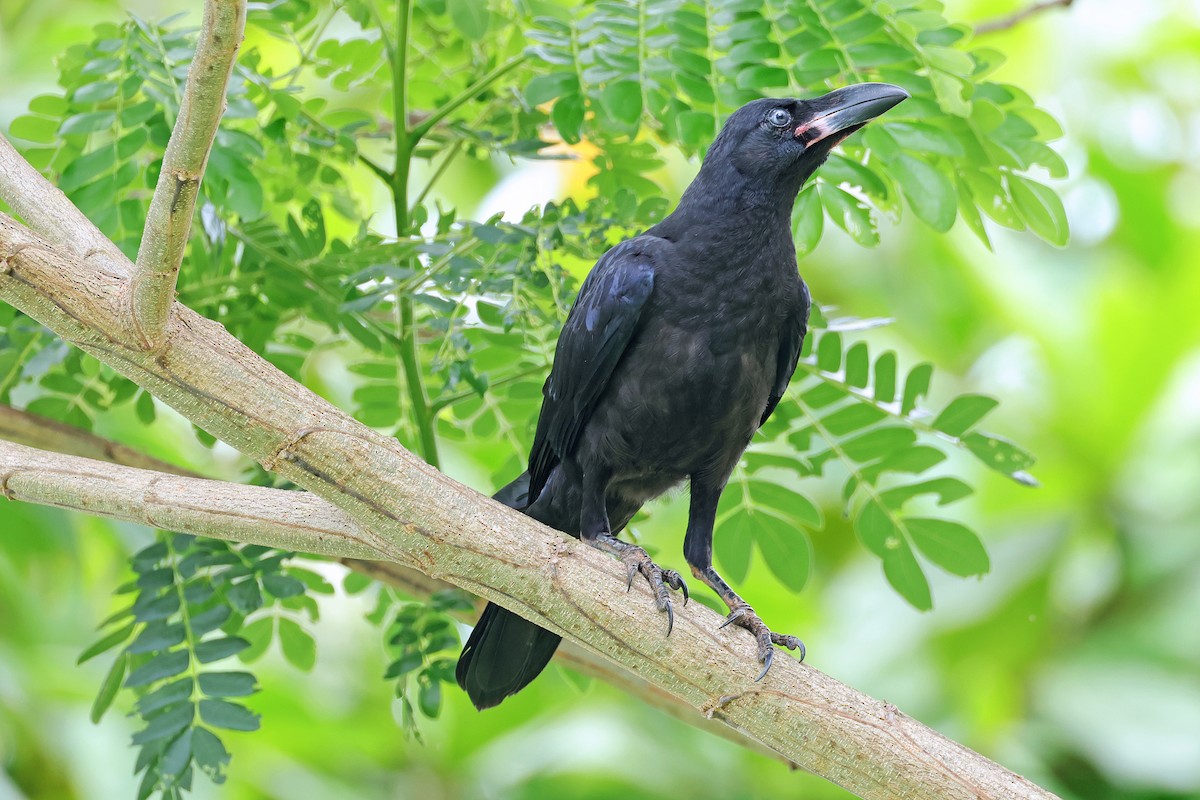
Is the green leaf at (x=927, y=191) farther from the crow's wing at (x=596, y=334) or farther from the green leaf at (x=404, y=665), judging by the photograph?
the green leaf at (x=404, y=665)

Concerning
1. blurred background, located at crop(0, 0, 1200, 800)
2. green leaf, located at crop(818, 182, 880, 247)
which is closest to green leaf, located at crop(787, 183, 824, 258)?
green leaf, located at crop(818, 182, 880, 247)

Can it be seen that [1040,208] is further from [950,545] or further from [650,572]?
[650,572]

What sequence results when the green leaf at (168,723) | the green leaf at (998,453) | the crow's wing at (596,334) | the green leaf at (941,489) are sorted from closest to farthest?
1. the green leaf at (168,723)
2. the crow's wing at (596,334)
3. the green leaf at (998,453)
4. the green leaf at (941,489)

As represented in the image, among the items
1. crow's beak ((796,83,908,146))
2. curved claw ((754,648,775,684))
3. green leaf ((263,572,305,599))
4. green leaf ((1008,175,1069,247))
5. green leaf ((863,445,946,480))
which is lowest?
green leaf ((263,572,305,599))

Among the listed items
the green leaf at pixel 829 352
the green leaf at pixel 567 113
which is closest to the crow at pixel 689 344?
the green leaf at pixel 829 352

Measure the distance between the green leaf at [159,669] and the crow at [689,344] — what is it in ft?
2.11

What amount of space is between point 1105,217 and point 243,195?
5.15m

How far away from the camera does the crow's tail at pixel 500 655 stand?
8.88ft

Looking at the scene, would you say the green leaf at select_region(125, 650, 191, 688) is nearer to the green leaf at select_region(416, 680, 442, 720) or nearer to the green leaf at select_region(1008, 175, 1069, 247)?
the green leaf at select_region(416, 680, 442, 720)

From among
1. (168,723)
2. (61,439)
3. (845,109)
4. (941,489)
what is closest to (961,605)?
(941,489)

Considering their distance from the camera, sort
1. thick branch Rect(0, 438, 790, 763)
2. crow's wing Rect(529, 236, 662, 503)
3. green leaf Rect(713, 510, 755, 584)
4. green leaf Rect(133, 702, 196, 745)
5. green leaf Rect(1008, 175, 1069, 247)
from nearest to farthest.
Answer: thick branch Rect(0, 438, 790, 763) < green leaf Rect(133, 702, 196, 745) < green leaf Rect(1008, 175, 1069, 247) < crow's wing Rect(529, 236, 662, 503) < green leaf Rect(713, 510, 755, 584)

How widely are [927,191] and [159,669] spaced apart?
1963 millimetres

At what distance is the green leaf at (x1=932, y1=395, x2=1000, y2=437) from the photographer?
9.02ft

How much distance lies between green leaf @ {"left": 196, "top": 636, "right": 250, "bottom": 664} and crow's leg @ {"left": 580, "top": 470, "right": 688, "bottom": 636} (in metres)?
0.85
